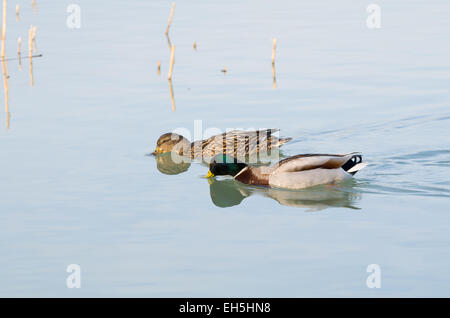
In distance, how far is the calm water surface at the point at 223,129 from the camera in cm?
780

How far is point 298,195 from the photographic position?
10695 millimetres

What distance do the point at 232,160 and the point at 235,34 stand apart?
8.88m

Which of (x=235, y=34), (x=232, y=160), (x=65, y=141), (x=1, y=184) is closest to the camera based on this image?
(x=1, y=184)

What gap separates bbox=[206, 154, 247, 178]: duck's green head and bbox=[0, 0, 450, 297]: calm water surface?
157 mm

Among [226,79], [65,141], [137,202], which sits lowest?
[137,202]

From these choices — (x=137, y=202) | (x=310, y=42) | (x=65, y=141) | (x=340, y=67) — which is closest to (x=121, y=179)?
(x=137, y=202)

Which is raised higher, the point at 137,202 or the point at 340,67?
the point at 340,67

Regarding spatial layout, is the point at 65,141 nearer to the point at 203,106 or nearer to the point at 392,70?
the point at 203,106

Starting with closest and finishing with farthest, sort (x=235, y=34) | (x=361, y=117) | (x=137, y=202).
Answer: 1. (x=137, y=202)
2. (x=361, y=117)
3. (x=235, y=34)

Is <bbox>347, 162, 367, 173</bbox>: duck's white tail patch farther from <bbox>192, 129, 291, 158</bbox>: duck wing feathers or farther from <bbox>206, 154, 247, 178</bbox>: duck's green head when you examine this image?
<bbox>192, 129, 291, 158</bbox>: duck wing feathers

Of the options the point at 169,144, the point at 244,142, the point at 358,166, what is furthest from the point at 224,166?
the point at 358,166

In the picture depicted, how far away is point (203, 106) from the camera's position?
47.6 feet

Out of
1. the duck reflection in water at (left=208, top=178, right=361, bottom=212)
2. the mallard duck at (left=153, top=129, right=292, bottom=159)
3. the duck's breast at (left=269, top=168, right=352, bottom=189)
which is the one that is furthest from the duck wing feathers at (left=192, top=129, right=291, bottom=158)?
the duck's breast at (left=269, top=168, right=352, bottom=189)

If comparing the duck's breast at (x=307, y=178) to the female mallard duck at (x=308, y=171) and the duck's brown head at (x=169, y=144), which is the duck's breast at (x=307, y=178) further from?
the duck's brown head at (x=169, y=144)
